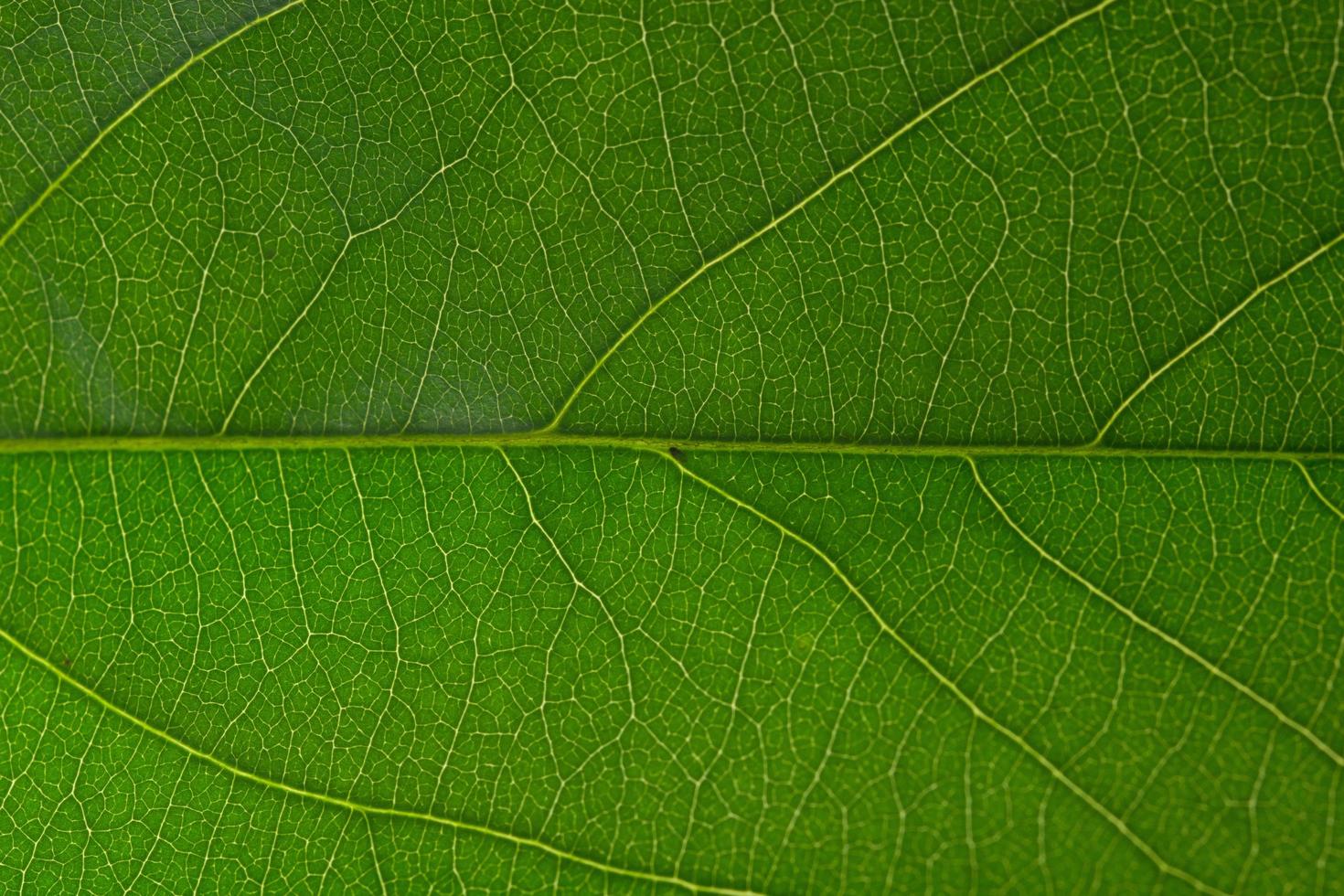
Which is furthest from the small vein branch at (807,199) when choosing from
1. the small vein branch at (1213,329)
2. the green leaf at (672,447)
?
the small vein branch at (1213,329)

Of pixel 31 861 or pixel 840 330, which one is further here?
pixel 31 861

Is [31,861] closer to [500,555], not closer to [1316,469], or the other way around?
[500,555]

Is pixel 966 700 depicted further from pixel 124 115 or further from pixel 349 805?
pixel 124 115

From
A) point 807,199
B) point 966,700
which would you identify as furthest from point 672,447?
point 966,700

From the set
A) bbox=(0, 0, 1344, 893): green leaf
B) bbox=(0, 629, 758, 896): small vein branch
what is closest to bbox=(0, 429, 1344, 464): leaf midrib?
bbox=(0, 0, 1344, 893): green leaf

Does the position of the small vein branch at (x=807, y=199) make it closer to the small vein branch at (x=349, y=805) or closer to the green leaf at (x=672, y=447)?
the green leaf at (x=672, y=447)

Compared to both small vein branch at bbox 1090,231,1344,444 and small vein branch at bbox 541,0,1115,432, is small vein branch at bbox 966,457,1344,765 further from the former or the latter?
small vein branch at bbox 541,0,1115,432

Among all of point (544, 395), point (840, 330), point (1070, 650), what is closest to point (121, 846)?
point (544, 395)

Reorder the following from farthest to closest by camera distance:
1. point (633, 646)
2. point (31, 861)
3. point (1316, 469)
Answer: point (31, 861) → point (633, 646) → point (1316, 469)
